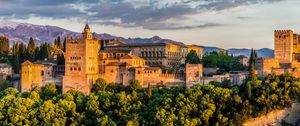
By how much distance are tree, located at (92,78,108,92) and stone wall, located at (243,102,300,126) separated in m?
9.55

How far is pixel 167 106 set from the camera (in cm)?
2523

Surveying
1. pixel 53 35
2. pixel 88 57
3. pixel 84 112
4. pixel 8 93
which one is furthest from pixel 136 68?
pixel 53 35

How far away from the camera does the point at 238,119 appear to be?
24688mm

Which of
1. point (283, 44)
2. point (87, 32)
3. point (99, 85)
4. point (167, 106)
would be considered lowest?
point (167, 106)

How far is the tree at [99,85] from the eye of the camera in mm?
30928

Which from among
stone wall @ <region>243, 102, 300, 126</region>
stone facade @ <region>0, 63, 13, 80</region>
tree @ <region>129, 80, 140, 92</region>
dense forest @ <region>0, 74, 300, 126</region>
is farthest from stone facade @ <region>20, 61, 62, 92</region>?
stone wall @ <region>243, 102, 300, 126</region>

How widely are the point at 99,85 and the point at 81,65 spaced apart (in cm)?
195

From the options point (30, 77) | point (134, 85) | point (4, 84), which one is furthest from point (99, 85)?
point (4, 84)

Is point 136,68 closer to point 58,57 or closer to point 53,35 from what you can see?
point 58,57

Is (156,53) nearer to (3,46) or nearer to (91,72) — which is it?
(91,72)

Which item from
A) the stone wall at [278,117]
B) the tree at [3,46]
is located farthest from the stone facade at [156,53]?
the stone wall at [278,117]

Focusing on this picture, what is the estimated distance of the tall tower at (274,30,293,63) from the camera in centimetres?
3484

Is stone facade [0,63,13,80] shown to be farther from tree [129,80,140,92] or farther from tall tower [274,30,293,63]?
tall tower [274,30,293,63]

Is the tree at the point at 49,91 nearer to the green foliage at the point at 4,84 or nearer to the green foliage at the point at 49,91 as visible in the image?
the green foliage at the point at 49,91
